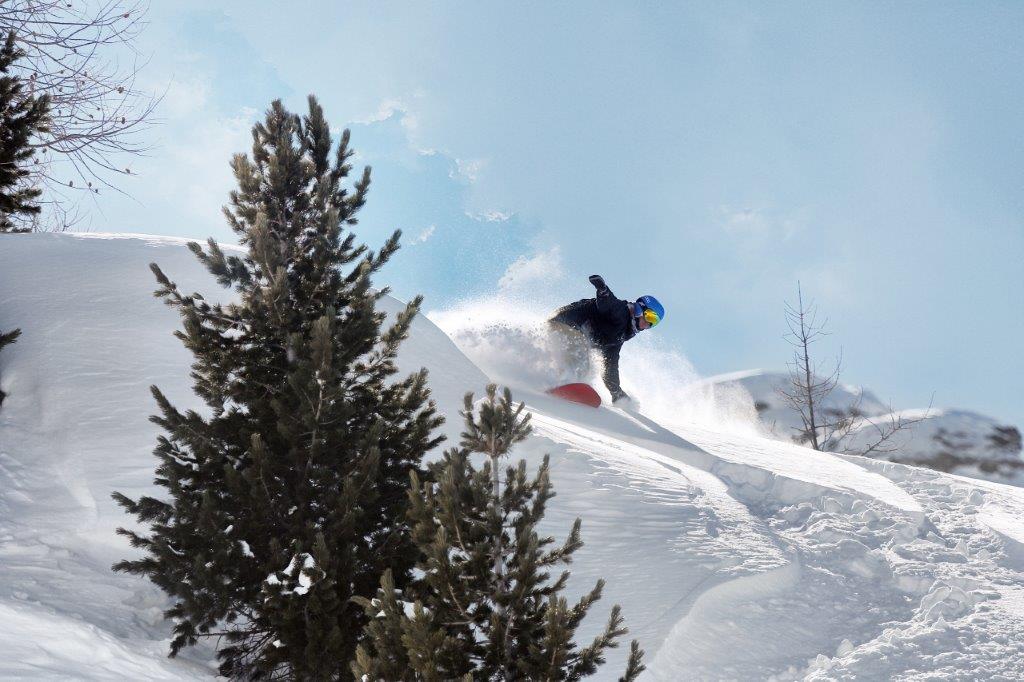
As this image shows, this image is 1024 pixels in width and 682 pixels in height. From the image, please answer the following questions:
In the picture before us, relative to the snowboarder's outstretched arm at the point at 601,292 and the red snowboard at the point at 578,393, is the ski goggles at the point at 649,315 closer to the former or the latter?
the snowboarder's outstretched arm at the point at 601,292

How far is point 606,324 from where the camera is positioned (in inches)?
582

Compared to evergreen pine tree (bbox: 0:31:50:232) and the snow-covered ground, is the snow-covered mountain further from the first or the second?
evergreen pine tree (bbox: 0:31:50:232)

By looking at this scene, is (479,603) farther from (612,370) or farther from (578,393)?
(612,370)

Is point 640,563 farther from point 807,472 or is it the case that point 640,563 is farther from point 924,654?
point 807,472

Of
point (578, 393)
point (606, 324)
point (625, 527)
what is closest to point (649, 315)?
point (606, 324)

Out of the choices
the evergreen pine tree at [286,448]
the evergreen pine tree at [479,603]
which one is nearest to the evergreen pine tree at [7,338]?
the evergreen pine tree at [286,448]

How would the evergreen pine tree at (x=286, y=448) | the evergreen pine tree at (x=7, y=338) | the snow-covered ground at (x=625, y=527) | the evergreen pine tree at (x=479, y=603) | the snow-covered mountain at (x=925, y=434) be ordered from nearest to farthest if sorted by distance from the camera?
the evergreen pine tree at (x=479, y=603) → the evergreen pine tree at (x=286, y=448) → the snow-covered ground at (x=625, y=527) → the evergreen pine tree at (x=7, y=338) → the snow-covered mountain at (x=925, y=434)

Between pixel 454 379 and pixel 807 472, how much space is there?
5366mm

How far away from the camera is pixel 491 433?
3.88 metres

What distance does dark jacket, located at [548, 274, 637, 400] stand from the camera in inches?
580

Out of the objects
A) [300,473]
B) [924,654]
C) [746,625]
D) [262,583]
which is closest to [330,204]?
[300,473]

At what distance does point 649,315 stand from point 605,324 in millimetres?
1007

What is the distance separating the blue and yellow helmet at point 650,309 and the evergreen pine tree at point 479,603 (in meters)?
11.5

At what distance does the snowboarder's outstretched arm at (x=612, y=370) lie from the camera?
48.8 ft
